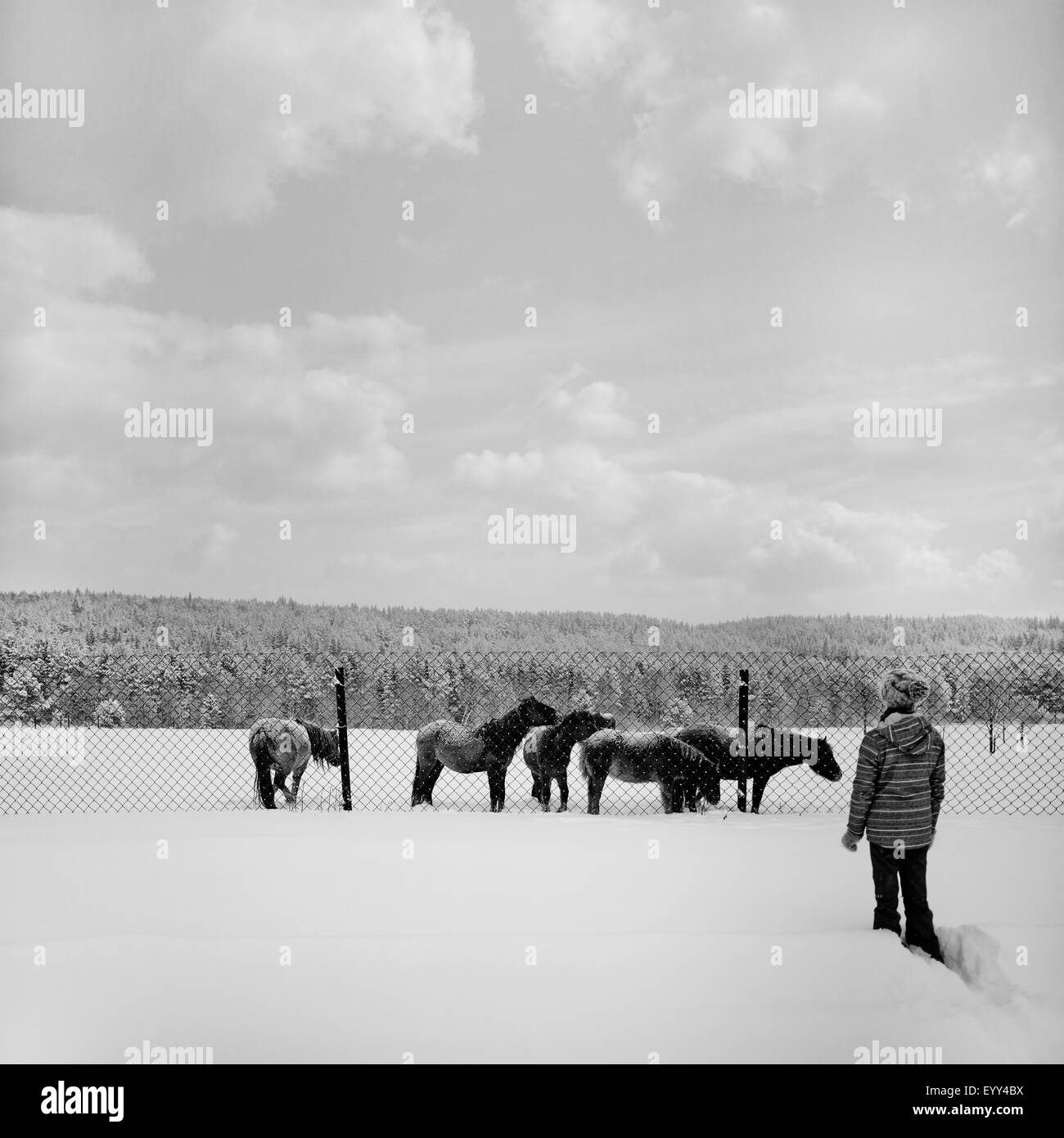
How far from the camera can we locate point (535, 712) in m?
8.60

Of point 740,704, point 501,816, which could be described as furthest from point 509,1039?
point 740,704

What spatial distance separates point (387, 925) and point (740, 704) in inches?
190

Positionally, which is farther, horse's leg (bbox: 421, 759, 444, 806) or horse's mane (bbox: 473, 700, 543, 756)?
horse's leg (bbox: 421, 759, 444, 806)

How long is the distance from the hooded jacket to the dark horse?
421cm

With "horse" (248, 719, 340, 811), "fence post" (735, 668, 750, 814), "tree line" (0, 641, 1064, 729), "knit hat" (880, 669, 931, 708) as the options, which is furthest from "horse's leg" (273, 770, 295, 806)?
"tree line" (0, 641, 1064, 729)

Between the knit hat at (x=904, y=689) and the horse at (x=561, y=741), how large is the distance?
4311mm

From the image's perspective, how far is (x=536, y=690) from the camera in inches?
1046

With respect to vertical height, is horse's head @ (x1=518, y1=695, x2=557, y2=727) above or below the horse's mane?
above

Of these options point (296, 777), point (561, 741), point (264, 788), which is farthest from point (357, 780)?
point (561, 741)

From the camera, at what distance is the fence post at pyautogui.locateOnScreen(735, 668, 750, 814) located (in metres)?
8.42

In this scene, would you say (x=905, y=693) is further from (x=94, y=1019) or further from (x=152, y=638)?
(x=152, y=638)

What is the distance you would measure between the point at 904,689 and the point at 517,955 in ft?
7.32

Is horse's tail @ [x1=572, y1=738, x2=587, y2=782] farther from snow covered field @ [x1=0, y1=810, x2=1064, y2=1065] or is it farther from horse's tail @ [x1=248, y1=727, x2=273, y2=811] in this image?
horse's tail @ [x1=248, y1=727, x2=273, y2=811]

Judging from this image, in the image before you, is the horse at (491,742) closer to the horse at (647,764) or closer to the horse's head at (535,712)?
the horse's head at (535,712)
